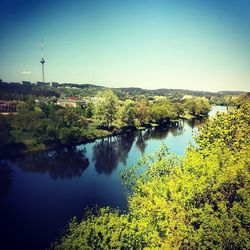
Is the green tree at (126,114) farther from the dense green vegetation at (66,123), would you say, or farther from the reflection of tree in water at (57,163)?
the reflection of tree in water at (57,163)

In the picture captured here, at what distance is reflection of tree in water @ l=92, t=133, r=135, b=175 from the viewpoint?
5584 centimetres

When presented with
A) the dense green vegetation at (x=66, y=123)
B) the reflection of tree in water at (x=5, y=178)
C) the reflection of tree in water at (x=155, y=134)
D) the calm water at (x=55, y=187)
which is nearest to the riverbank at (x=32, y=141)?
the dense green vegetation at (x=66, y=123)

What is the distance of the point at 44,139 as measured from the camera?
66.3 meters

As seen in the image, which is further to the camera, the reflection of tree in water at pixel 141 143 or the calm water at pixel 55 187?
the reflection of tree in water at pixel 141 143

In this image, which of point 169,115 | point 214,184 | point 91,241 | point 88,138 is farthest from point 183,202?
point 169,115

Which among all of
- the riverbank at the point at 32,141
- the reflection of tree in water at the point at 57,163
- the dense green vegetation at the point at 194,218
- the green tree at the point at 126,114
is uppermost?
the dense green vegetation at the point at 194,218

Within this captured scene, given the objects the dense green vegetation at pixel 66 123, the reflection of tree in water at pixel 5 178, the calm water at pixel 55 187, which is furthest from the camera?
the dense green vegetation at pixel 66 123

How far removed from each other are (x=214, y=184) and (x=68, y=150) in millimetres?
54077

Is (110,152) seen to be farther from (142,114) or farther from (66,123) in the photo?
(142,114)

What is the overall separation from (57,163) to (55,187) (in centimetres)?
1342

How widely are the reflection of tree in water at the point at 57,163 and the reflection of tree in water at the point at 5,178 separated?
8.56 feet

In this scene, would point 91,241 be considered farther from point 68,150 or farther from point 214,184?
point 68,150

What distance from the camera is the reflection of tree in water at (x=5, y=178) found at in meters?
43.4

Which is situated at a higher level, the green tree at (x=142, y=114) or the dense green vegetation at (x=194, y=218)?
the dense green vegetation at (x=194, y=218)
